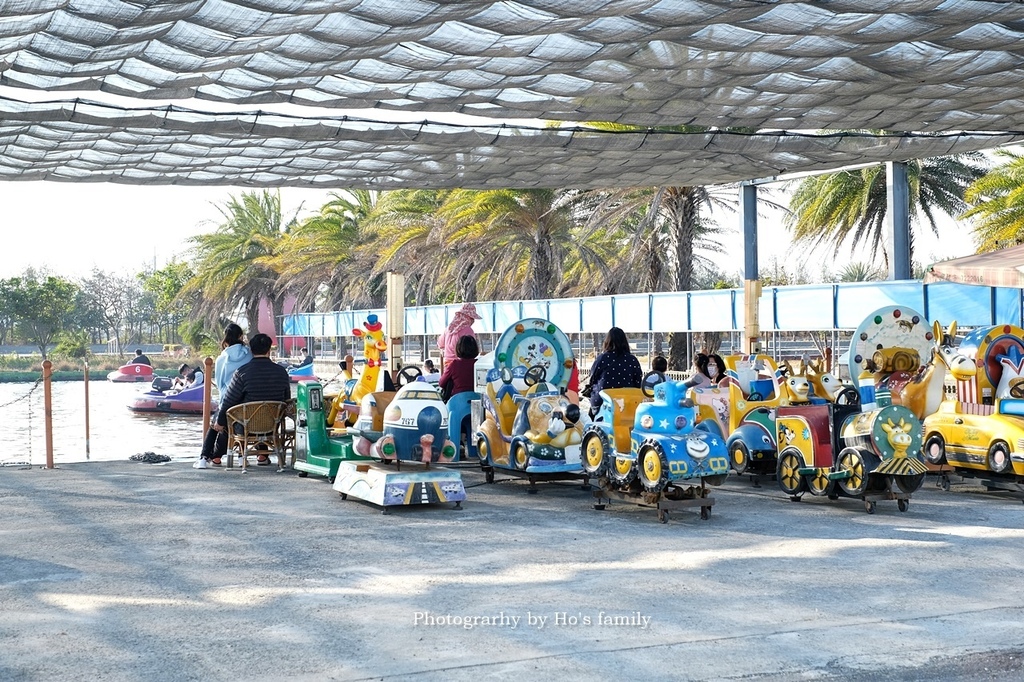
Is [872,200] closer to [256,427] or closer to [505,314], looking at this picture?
[505,314]

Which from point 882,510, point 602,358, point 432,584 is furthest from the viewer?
point 602,358

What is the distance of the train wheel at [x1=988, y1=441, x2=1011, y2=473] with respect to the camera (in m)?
9.99

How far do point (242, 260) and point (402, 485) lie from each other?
110 ft

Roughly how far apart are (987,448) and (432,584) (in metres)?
6.02

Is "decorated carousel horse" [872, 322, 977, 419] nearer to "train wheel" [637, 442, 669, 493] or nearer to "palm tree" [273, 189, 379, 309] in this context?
"train wheel" [637, 442, 669, 493]

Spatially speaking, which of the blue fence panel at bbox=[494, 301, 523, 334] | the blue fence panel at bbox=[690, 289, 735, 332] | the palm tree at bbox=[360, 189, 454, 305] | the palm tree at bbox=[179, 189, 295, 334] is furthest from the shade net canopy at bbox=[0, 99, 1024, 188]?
the palm tree at bbox=[179, 189, 295, 334]

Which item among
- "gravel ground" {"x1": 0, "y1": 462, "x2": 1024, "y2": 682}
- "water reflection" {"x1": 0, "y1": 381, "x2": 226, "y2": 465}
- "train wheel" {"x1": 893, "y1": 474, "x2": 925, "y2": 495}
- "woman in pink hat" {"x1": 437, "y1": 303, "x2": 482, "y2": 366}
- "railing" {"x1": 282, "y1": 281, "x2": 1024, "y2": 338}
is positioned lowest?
"water reflection" {"x1": 0, "y1": 381, "x2": 226, "y2": 465}

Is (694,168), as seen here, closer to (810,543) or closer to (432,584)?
(810,543)

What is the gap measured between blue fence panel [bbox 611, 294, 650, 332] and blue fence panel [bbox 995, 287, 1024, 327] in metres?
6.52

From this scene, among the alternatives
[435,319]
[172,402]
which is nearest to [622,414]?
[435,319]

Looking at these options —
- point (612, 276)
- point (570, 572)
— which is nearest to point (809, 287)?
point (570, 572)

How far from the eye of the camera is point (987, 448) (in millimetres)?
10242

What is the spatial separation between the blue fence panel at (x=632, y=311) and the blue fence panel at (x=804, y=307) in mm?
2893

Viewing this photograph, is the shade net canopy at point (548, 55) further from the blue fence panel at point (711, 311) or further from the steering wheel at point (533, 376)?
the blue fence panel at point (711, 311)
